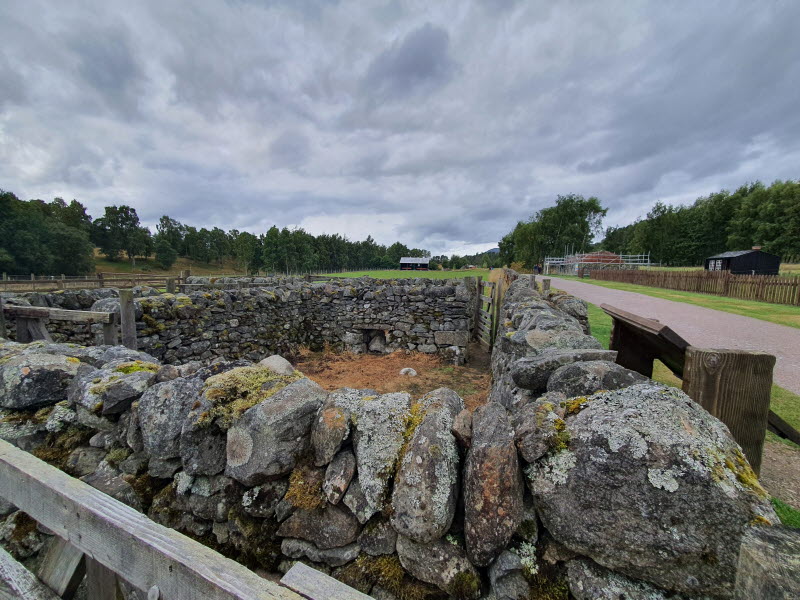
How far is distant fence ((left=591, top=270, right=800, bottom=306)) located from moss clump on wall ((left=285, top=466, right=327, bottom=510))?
2656cm

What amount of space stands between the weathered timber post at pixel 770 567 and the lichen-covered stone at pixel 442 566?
0.99 meters

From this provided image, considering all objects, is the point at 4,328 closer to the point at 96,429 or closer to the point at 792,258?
the point at 96,429

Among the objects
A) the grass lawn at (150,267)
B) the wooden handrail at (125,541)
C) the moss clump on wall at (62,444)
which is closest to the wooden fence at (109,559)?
the wooden handrail at (125,541)

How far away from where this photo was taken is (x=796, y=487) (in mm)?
3771

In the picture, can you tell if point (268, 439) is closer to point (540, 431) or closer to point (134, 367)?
point (540, 431)

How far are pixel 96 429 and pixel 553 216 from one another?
83.6 meters

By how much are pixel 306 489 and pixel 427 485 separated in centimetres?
75

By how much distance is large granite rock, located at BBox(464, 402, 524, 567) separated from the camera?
1.48m

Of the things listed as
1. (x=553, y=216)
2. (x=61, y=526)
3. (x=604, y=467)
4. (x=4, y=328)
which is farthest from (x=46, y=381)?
(x=553, y=216)

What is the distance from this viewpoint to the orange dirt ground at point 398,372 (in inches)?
311

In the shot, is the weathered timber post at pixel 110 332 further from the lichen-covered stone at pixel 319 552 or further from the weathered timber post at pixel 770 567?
the weathered timber post at pixel 770 567

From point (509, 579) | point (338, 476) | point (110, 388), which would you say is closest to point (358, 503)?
point (338, 476)

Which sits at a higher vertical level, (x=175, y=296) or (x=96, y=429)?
(x=175, y=296)

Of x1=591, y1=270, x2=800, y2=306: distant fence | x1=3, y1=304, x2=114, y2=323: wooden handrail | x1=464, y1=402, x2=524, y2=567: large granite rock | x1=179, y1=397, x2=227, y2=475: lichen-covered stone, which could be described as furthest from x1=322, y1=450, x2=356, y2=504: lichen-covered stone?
x1=591, y1=270, x2=800, y2=306: distant fence
